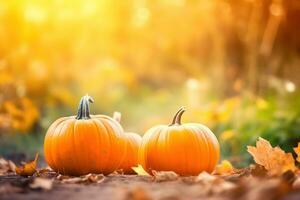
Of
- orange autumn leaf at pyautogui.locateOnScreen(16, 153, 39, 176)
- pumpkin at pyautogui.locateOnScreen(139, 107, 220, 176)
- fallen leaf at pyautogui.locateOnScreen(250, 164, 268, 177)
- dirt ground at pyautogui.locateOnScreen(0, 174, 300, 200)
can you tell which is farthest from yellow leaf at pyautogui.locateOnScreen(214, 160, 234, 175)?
orange autumn leaf at pyautogui.locateOnScreen(16, 153, 39, 176)

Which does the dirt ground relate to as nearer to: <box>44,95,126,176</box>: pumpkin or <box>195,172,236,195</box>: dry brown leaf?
<box>195,172,236,195</box>: dry brown leaf

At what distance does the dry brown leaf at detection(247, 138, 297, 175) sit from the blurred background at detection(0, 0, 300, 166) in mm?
1395

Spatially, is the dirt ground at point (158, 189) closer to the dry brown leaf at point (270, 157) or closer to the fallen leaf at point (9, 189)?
the fallen leaf at point (9, 189)

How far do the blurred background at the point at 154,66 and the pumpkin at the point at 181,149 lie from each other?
119 cm

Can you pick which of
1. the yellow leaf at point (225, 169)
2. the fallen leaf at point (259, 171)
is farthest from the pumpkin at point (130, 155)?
the fallen leaf at point (259, 171)

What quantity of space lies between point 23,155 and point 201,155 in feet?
6.22

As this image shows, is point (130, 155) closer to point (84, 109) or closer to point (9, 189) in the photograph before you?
point (84, 109)

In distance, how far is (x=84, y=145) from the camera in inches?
119

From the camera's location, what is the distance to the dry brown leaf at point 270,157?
8.92ft

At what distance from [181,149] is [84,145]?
473mm

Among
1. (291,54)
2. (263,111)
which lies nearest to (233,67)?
(291,54)

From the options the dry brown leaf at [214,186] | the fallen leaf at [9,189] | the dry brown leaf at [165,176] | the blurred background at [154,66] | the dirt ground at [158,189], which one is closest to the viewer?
the dirt ground at [158,189]

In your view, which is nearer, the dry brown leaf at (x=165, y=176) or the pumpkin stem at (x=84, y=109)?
the dry brown leaf at (x=165, y=176)

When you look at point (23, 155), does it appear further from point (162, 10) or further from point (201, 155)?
point (162, 10)
